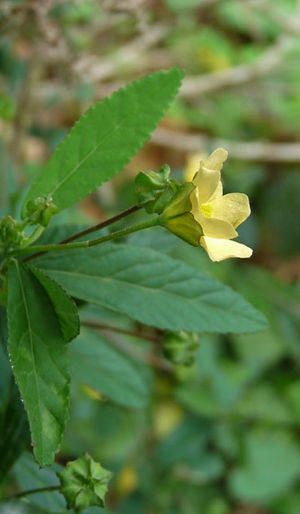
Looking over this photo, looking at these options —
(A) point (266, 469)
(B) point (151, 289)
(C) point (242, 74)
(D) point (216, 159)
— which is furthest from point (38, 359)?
(C) point (242, 74)

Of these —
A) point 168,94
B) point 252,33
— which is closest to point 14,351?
point 168,94

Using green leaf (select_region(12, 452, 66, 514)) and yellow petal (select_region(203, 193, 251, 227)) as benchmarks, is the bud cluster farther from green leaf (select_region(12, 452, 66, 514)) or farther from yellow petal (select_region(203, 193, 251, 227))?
green leaf (select_region(12, 452, 66, 514))

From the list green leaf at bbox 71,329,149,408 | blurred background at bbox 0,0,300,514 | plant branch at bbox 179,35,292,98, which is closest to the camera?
green leaf at bbox 71,329,149,408

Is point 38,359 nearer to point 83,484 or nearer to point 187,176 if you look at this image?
point 83,484

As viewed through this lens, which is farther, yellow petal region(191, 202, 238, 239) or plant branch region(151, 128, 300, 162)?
plant branch region(151, 128, 300, 162)

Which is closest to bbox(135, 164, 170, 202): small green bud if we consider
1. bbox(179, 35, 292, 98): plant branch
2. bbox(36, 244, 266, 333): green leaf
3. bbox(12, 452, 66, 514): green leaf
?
bbox(36, 244, 266, 333): green leaf

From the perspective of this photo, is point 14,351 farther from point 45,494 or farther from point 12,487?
point 12,487

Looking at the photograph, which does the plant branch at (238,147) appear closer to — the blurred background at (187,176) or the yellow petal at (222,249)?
the blurred background at (187,176)

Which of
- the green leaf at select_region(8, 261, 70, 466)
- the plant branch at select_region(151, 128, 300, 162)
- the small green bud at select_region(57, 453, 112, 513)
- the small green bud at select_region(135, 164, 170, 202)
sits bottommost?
the small green bud at select_region(57, 453, 112, 513)

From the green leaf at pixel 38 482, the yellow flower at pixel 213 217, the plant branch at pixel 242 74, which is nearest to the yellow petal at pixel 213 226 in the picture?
the yellow flower at pixel 213 217
